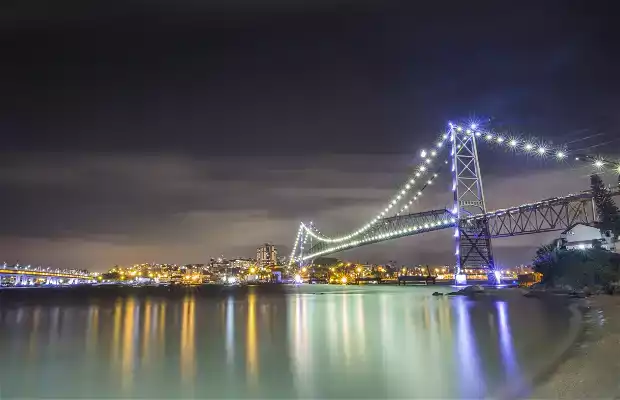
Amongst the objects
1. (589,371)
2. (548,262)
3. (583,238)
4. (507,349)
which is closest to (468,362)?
(507,349)

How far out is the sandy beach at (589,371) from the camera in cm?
908

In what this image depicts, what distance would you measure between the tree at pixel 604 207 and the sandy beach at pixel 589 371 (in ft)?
108

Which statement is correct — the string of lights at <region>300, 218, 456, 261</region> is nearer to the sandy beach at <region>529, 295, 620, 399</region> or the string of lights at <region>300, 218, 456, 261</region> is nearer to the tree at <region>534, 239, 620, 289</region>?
the tree at <region>534, 239, 620, 289</region>

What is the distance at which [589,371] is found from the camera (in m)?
10.8

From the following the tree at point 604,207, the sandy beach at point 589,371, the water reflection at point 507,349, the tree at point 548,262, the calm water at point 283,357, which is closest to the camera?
the sandy beach at point 589,371

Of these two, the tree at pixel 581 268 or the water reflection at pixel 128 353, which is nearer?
the water reflection at pixel 128 353

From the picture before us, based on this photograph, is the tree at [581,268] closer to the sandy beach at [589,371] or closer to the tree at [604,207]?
the tree at [604,207]

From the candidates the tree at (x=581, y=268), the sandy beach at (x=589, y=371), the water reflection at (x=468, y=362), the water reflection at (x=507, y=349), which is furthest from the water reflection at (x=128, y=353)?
the tree at (x=581, y=268)

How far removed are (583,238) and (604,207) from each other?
199 inches

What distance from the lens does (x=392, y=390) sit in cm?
1103

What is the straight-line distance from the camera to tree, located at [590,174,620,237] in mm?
45050

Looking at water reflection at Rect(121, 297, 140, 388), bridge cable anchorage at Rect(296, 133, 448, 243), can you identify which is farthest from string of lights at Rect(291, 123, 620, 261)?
water reflection at Rect(121, 297, 140, 388)

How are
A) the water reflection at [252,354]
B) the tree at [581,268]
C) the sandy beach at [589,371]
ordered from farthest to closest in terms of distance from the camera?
the tree at [581,268], the water reflection at [252,354], the sandy beach at [589,371]

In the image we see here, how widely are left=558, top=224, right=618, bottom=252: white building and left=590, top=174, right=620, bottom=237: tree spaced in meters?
1.00
